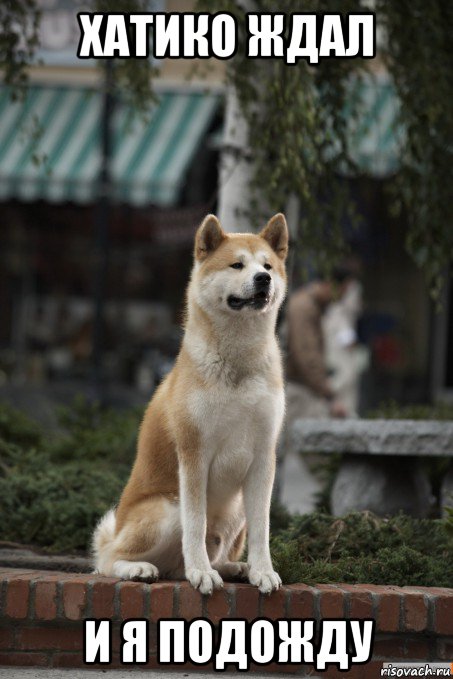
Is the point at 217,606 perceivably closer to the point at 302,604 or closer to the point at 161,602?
the point at 161,602

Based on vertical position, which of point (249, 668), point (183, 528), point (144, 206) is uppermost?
point (144, 206)

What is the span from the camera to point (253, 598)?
4.21 meters

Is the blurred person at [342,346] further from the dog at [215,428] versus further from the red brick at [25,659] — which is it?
the red brick at [25,659]

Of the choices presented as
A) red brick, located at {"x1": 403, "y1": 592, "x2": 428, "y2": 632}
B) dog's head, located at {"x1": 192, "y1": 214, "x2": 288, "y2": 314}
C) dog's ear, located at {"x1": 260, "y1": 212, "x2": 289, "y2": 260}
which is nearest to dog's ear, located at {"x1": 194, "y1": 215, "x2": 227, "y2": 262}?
dog's head, located at {"x1": 192, "y1": 214, "x2": 288, "y2": 314}

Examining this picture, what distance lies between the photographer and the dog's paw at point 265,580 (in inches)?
165

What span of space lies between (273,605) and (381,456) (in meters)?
2.56

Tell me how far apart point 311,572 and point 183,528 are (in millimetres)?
718

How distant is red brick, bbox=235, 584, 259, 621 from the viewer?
4.21 meters

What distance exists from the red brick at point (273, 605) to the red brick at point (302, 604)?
0.03m

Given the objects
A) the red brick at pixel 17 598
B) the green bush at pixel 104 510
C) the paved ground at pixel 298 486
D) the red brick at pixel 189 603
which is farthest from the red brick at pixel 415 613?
the paved ground at pixel 298 486

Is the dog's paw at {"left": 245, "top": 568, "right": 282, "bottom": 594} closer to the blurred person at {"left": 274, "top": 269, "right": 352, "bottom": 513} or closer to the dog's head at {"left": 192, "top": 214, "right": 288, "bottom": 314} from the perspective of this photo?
the dog's head at {"left": 192, "top": 214, "right": 288, "bottom": 314}

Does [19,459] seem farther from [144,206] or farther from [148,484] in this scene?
[144,206]

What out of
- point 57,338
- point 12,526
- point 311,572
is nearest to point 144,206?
point 57,338

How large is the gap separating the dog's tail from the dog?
0.35 ft
